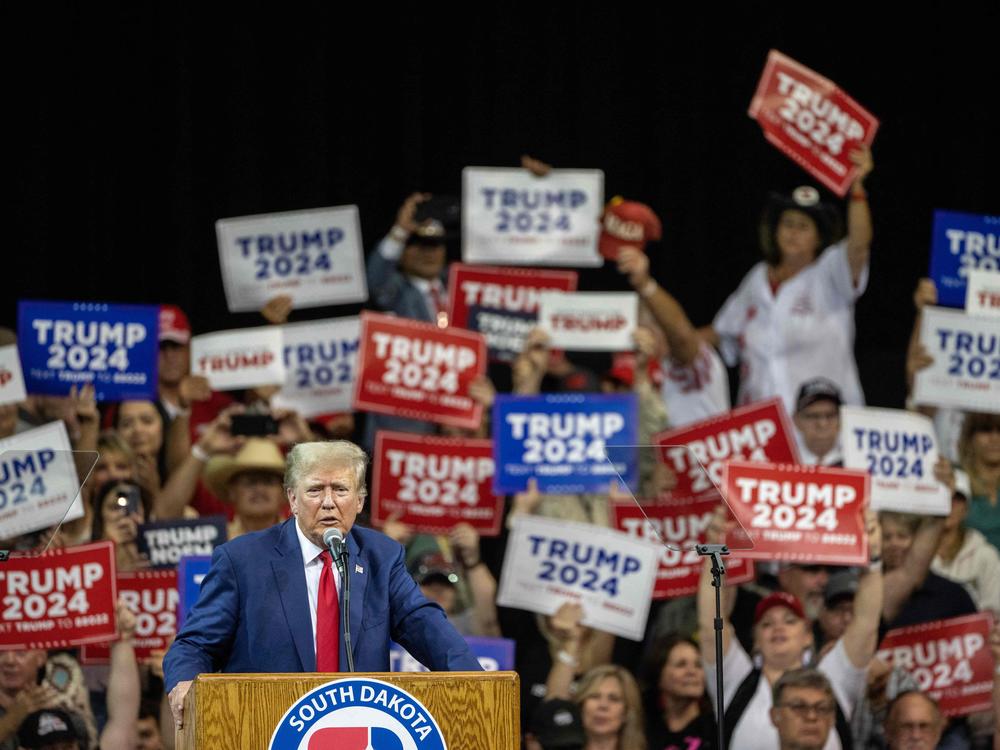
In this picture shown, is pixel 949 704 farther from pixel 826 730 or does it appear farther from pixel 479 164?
pixel 479 164

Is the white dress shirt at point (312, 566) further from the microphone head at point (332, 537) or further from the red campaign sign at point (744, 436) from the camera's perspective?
the red campaign sign at point (744, 436)

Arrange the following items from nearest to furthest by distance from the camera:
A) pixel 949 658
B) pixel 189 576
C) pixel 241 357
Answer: pixel 189 576 < pixel 949 658 < pixel 241 357

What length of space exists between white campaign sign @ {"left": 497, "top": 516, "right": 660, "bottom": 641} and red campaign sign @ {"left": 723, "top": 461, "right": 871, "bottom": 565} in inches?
16.4

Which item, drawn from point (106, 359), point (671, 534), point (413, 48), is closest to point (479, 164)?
point (413, 48)

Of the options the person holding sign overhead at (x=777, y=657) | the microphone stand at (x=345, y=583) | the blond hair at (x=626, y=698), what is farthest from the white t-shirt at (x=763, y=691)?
the microphone stand at (x=345, y=583)

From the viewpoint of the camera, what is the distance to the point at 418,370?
7.20 m

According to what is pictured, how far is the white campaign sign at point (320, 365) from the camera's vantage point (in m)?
7.36

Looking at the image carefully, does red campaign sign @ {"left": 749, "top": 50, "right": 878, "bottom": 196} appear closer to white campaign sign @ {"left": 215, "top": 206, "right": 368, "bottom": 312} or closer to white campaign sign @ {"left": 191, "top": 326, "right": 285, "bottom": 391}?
white campaign sign @ {"left": 215, "top": 206, "right": 368, "bottom": 312}

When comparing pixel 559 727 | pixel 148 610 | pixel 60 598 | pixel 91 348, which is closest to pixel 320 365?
pixel 91 348

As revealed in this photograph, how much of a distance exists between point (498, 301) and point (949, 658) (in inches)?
91.5

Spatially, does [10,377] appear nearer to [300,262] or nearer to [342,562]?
[300,262]

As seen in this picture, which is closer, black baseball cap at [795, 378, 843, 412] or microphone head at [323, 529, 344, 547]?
microphone head at [323, 529, 344, 547]

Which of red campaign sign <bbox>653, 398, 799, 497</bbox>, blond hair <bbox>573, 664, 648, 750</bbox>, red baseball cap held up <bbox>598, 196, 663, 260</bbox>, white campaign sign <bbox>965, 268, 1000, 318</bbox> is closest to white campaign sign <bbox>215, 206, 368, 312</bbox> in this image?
red baseball cap held up <bbox>598, 196, 663, 260</bbox>

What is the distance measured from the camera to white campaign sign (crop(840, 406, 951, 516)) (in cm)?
685
